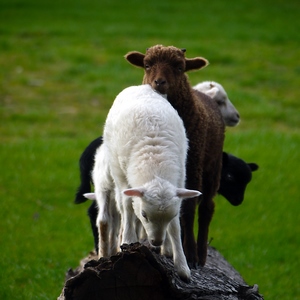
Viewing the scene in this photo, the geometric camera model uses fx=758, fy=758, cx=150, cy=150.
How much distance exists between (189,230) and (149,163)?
0.98m

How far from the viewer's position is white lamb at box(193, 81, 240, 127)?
23.4ft

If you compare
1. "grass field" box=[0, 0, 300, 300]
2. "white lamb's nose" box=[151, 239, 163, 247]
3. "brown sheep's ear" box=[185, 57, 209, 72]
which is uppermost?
"brown sheep's ear" box=[185, 57, 209, 72]

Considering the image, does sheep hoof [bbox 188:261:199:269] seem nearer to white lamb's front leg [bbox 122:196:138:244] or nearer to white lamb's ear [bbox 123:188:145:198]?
white lamb's front leg [bbox 122:196:138:244]

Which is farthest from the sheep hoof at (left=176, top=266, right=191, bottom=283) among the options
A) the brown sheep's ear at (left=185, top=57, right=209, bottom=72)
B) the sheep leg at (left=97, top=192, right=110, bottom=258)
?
the brown sheep's ear at (left=185, top=57, right=209, bottom=72)

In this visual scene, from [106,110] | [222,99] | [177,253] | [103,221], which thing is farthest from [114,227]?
[106,110]

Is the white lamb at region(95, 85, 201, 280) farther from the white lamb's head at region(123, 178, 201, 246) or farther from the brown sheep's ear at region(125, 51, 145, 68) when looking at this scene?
the brown sheep's ear at region(125, 51, 145, 68)

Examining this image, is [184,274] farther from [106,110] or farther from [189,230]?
[106,110]

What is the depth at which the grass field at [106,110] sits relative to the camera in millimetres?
8909

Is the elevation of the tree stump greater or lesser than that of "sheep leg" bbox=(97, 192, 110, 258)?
greater

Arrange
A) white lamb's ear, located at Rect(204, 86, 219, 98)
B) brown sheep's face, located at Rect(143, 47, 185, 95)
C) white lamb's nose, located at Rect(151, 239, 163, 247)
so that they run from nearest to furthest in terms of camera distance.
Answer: white lamb's nose, located at Rect(151, 239, 163, 247) < brown sheep's face, located at Rect(143, 47, 185, 95) < white lamb's ear, located at Rect(204, 86, 219, 98)

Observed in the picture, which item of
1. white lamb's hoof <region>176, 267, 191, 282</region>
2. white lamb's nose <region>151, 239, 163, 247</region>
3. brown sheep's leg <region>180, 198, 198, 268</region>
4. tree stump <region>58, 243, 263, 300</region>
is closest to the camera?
tree stump <region>58, 243, 263, 300</region>

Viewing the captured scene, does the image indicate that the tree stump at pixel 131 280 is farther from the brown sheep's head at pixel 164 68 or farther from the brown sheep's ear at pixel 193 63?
the brown sheep's ear at pixel 193 63

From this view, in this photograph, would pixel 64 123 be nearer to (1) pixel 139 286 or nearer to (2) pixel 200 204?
(2) pixel 200 204

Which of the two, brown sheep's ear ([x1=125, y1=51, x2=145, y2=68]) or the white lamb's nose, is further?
brown sheep's ear ([x1=125, y1=51, x2=145, y2=68])
